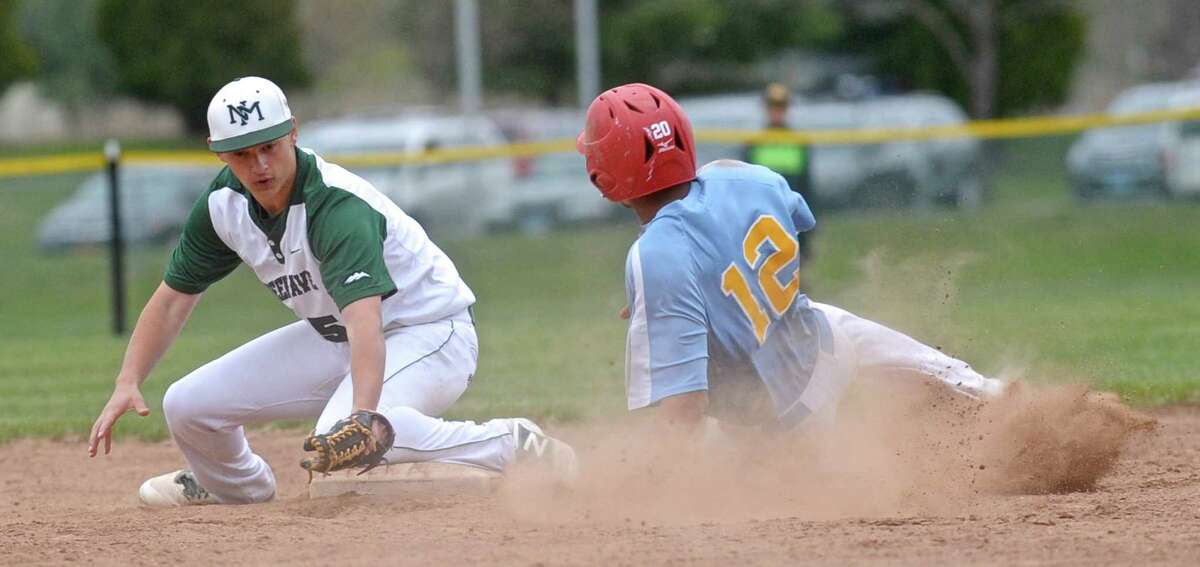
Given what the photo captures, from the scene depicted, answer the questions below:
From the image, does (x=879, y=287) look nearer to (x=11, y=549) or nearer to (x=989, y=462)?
(x=989, y=462)

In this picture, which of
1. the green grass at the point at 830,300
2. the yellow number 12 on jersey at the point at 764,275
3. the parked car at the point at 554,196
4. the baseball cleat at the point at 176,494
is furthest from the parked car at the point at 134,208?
the yellow number 12 on jersey at the point at 764,275

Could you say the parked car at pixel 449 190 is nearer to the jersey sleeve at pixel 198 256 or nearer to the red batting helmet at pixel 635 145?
the jersey sleeve at pixel 198 256

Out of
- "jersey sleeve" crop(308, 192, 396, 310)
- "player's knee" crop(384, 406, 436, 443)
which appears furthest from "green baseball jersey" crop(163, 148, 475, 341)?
"player's knee" crop(384, 406, 436, 443)

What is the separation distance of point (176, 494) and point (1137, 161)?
1270 centimetres

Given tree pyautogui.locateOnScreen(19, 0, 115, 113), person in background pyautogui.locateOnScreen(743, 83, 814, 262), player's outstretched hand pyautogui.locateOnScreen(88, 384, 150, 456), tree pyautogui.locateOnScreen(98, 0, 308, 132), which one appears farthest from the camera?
tree pyautogui.locateOnScreen(19, 0, 115, 113)

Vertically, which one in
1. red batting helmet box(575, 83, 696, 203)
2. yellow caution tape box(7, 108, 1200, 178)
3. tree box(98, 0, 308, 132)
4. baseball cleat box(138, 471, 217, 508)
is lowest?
tree box(98, 0, 308, 132)

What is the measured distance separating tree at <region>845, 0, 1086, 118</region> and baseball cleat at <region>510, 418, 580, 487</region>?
1226 inches

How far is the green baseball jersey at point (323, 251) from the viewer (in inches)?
216

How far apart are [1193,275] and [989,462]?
10.9 metres

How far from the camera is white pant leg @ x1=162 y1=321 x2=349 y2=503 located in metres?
6.01

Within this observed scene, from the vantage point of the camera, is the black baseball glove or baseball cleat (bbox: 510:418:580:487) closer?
the black baseball glove

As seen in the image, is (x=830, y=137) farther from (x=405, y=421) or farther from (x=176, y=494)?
(x=405, y=421)

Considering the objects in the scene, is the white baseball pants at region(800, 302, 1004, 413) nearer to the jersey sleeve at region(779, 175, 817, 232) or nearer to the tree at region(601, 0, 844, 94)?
the jersey sleeve at region(779, 175, 817, 232)

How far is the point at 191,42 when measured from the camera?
116ft
